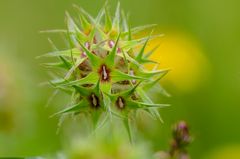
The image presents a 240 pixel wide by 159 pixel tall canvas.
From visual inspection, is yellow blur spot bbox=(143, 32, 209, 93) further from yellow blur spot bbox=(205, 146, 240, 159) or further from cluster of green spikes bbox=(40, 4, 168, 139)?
cluster of green spikes bbox=(40, 4, 168, 139)

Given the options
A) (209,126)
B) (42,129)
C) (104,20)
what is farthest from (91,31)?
Answer: (209,126)

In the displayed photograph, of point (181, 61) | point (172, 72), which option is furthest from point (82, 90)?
point (181, 61)

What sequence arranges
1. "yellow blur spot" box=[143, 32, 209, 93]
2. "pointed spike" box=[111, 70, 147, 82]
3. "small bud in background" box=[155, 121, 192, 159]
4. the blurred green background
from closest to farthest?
"pointed spike" box=[111, 70, 147, 82] < "small bud in background" box=[155, 121, 192, 159] < the blurred green background < "yellow blur spot" box=[143, 32, 209, 93]

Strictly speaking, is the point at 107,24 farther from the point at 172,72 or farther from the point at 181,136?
the point at 172,72

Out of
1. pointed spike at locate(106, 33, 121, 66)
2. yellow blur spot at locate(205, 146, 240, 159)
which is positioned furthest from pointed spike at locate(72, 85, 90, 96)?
yellow blur spot at locate(205, 146, 240, 159)

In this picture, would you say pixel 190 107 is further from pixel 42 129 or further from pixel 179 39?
pixel 42 129

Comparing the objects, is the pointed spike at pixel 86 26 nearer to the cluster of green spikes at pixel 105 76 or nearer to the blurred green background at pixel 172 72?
the cluster of green spikes at pixel 105 76

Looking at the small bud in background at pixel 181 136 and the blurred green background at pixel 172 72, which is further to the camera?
the blurred green background at pixel 172 72

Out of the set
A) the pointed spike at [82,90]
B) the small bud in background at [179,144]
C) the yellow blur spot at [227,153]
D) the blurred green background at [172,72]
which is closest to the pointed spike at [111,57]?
the pointed spike at [82,90]
